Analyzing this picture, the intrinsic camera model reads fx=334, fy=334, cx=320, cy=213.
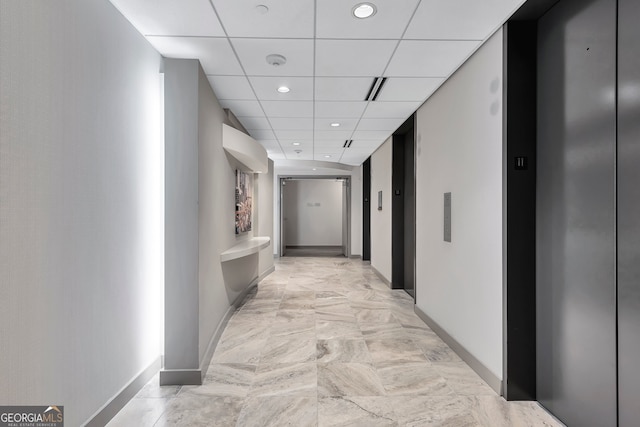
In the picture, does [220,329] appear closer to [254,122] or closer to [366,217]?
[254,122]

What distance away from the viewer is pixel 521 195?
2668 mm

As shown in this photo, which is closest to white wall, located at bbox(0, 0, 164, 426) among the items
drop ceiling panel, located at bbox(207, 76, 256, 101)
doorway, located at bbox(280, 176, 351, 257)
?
drop ceiling panel, located at bbox(207, 76, 256, 101)

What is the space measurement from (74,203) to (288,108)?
325 centimetres

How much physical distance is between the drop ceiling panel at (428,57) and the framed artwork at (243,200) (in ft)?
9.66

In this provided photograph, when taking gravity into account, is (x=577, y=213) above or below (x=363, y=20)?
below

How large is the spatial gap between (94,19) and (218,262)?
265 cm

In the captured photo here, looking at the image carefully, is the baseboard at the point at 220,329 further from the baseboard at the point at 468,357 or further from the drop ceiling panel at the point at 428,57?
the drop ceiling panel at the point at 428,57

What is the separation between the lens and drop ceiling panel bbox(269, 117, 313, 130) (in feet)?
17.6

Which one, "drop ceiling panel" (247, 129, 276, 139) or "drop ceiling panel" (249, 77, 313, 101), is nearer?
"drop ceiling panel" (249, 77, 313, 101)

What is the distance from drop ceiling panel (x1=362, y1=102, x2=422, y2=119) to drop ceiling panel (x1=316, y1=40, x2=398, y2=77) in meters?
1.07

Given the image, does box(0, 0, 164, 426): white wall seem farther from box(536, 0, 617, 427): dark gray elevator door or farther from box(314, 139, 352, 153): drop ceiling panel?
box(314, 139, 352, 153): drop ceiling panel

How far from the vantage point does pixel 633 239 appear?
184cm

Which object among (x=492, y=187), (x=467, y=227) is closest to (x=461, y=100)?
(x=492, y=187)

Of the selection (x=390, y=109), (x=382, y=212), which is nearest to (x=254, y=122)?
(x=390, y=109)
